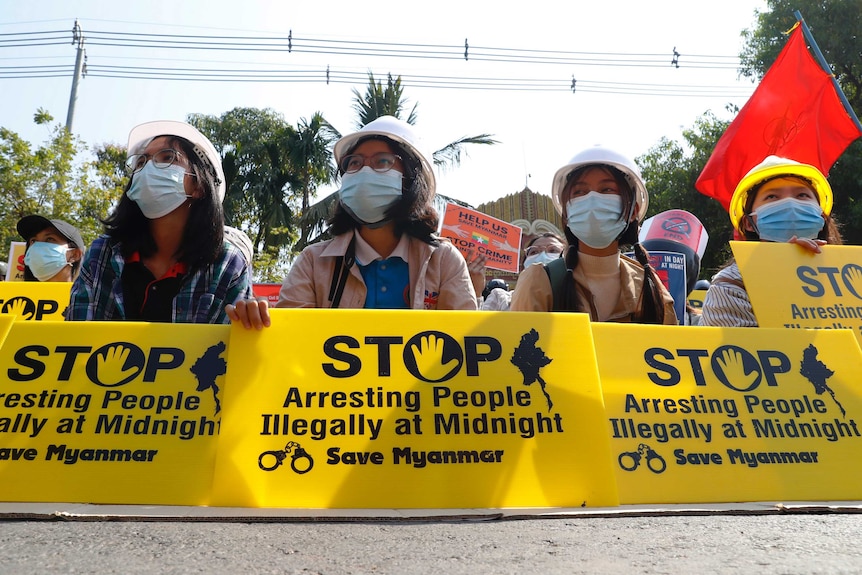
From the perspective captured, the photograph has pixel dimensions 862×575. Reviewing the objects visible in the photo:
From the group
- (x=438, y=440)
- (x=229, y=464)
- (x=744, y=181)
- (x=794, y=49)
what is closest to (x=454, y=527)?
(x=438, y=440)

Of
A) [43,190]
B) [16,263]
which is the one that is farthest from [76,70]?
[16,263]

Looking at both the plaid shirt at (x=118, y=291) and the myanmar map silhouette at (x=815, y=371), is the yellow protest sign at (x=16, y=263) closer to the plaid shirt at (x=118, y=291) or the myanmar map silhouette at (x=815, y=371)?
the plaid shirt at (x=118, y=291)

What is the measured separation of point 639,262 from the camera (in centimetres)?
344

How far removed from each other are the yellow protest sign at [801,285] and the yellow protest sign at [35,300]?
4216mm

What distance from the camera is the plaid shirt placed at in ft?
9.36

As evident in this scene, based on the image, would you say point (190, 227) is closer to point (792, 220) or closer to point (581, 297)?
point (581, 297)

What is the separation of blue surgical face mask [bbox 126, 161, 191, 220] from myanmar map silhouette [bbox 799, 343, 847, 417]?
2695 mm

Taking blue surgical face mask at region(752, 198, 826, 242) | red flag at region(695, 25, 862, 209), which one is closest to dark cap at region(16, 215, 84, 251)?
blue surgical face mask at region(752, 198, 826, 242)

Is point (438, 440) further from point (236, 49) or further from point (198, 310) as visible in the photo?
point (236, 49)

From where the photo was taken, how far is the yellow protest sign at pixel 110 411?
6.24ft

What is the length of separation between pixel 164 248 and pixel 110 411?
4.09 ft

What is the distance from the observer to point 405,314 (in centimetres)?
230

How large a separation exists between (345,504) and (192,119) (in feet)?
95.8

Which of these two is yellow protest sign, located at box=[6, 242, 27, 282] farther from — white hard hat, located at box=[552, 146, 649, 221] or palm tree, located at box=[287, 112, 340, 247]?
palm tree, located at box=[287, 112, 340, 247]
